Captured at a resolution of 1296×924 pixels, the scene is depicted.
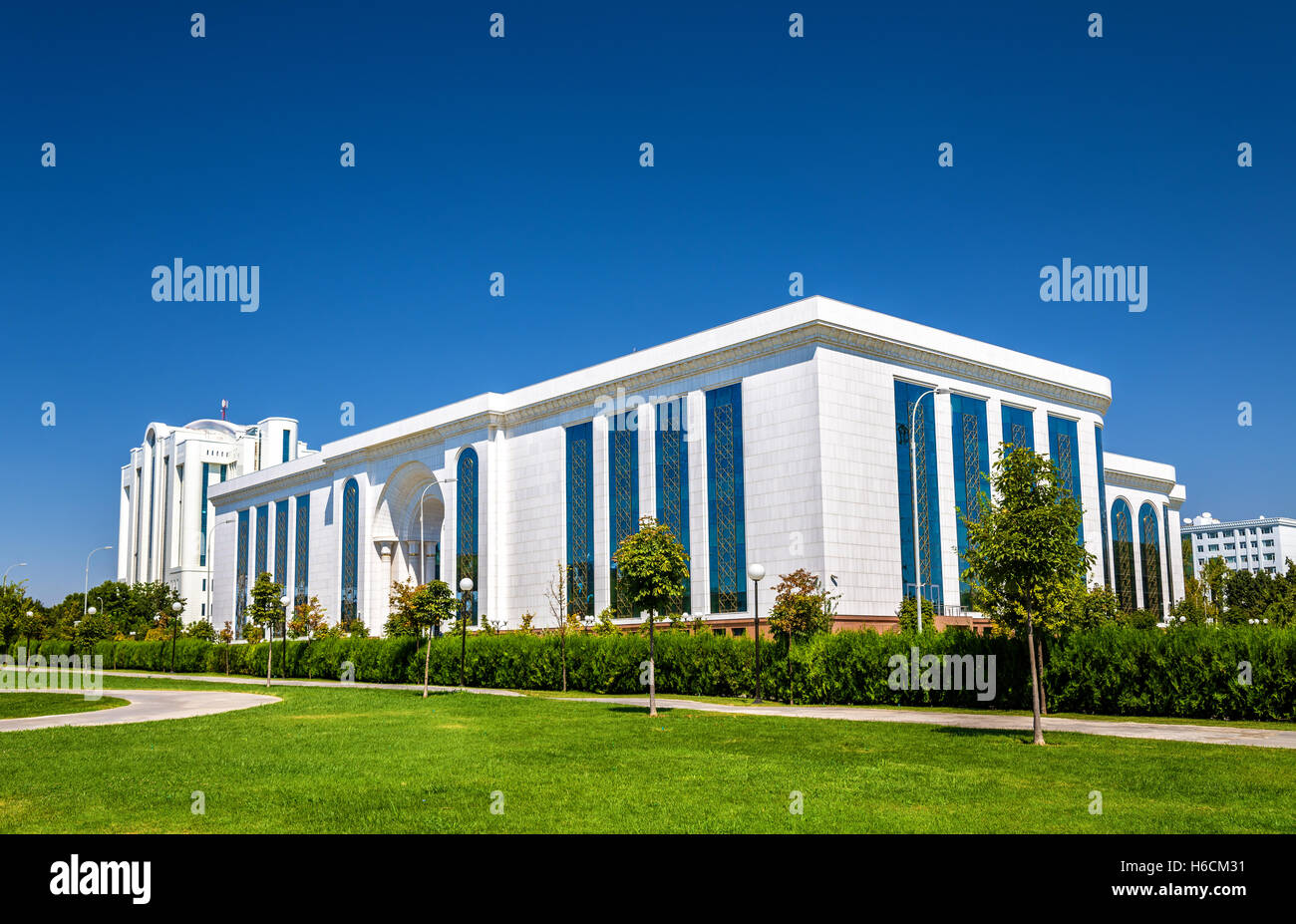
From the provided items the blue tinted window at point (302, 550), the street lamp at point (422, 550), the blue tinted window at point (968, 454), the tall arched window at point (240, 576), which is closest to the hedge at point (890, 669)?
the blue tinted window at point (968, 454)

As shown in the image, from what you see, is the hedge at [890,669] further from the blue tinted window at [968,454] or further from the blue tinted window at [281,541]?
the blue tinted window at [281,541]

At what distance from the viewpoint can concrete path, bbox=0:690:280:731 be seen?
20.1m

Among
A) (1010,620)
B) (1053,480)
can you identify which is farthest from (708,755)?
(1053,480)

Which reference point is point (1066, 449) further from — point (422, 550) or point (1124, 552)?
point (422, 550)

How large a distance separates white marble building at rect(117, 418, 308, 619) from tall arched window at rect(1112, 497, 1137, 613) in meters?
75.1

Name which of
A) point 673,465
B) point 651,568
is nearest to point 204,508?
point 673,465

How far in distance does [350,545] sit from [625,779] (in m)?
59.5

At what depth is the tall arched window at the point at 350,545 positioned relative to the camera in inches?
2621

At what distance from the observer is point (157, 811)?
9719 mm

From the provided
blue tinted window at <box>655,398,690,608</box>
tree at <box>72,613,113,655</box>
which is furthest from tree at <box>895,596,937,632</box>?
tree at <box>72,613,113,655</box>

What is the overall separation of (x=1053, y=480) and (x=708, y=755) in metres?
7.82

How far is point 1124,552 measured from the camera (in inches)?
2640

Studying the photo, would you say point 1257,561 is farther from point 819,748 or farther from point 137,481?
point 819,748
